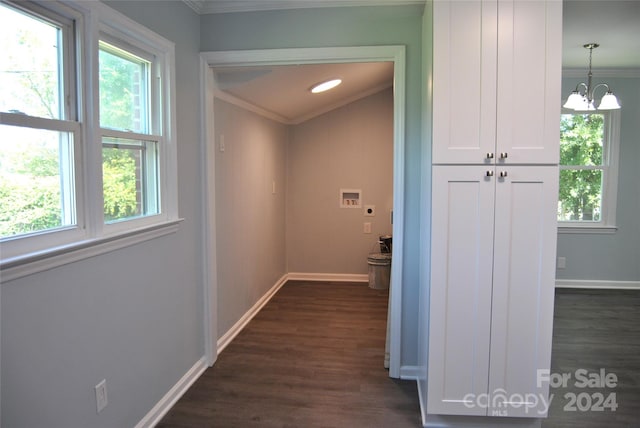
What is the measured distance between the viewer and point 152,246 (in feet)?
7.55

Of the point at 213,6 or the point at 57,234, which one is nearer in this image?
the point at 57,234

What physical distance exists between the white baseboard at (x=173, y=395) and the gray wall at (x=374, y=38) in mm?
1334

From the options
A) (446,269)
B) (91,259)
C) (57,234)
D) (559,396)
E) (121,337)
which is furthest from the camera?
(559,396)

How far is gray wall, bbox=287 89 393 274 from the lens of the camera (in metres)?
5.26

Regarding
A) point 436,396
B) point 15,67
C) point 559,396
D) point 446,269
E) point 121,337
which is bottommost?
point 559,396

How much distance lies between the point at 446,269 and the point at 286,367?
140 cm

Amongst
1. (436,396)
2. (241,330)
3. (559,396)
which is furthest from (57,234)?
(559,396)

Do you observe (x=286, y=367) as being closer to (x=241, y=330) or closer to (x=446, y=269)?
(x=241, y=330)

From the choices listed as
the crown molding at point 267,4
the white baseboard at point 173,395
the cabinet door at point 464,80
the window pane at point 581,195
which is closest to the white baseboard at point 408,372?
the white baseboard at point 173,395

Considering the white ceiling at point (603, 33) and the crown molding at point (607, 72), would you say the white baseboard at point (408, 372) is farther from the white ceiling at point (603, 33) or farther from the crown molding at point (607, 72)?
the crown molding at point (607, 72)

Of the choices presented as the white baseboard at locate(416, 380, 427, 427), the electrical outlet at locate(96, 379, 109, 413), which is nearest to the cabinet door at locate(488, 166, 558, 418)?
the white baseboard at locate(416, 380, 427, 427)

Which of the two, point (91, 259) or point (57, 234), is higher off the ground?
point (57, 234)

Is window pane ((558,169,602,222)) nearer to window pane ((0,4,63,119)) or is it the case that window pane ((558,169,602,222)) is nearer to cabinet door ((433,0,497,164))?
cabinet door ((433,0,497,164))

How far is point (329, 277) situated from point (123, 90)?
372 cm
